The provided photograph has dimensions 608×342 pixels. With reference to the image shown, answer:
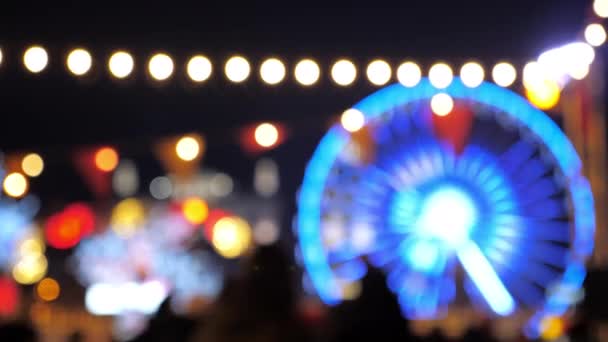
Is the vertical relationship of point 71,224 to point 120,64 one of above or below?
below

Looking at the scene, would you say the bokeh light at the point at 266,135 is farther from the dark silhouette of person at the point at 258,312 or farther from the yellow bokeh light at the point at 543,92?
the dark silhouette of person at the point at 258,312

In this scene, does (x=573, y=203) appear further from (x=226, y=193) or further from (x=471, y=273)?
(x=226, y=193)

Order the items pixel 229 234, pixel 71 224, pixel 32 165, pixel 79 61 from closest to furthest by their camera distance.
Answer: pixel 79 61 → pixel 32 165 → pixel 71 224 → pixel 229 234

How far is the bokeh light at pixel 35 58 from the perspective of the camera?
11.5 metres

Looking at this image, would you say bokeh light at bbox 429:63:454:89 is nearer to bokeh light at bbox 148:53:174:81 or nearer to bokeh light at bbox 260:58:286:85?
bokeh light at bbox 260:58:286:85

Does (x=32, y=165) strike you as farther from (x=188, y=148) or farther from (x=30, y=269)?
(x=30, y=269)

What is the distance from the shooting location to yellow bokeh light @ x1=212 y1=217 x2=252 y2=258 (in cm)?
3481

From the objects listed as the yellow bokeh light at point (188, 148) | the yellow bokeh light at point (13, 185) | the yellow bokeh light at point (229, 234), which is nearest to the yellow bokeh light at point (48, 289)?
the yellow bokeh light at point (229, 234)

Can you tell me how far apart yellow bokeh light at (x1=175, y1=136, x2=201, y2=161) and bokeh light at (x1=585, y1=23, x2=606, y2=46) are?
4993 mm

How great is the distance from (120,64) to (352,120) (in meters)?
3.26

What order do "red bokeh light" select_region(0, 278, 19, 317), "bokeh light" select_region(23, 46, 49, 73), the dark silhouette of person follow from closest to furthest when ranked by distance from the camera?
the dark silhouette of person < "bokeh light" select_region(23, 46, 49, 73) < "red bokeh light" select_region(0, 278, 19, 317)

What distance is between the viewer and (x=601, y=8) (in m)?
11.4

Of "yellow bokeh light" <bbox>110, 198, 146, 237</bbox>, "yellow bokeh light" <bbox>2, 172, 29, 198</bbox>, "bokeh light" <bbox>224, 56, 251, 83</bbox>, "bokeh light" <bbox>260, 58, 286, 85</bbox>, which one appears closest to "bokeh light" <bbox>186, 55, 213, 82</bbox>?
"bokeh light" <bbox>224, 56, 251, 83</bbox>

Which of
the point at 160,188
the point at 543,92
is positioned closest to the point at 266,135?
the point at 543,92
